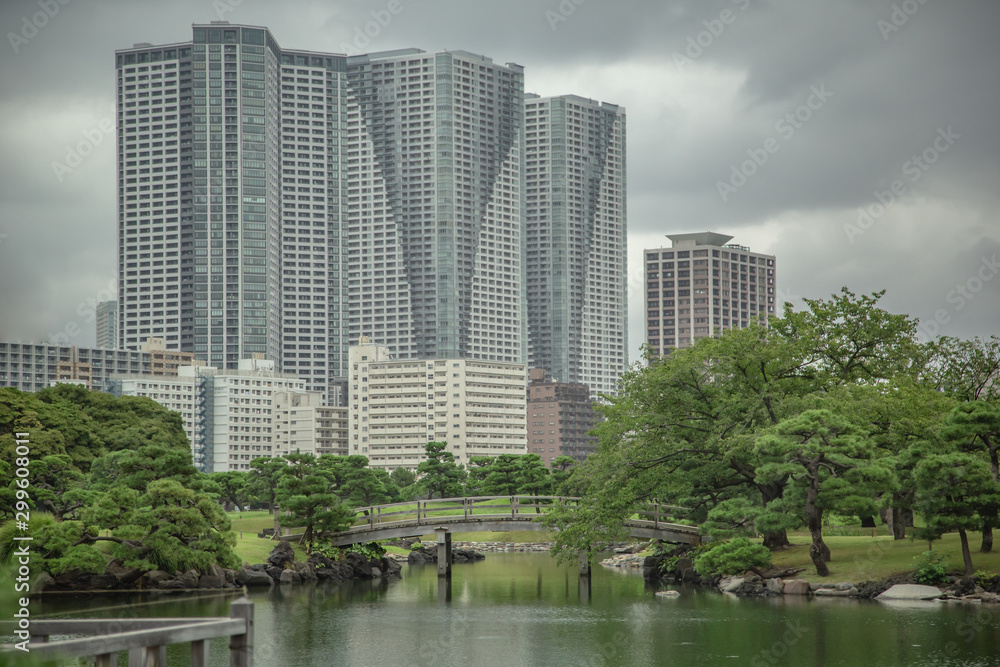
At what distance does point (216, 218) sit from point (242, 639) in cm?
17029

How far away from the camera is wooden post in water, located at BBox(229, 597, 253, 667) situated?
10.4m

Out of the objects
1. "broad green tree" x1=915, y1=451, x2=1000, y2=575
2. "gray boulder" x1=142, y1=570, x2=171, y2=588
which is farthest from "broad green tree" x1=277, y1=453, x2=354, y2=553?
"broad green tree" x1=915, y1=451, x2=1000, y2=575

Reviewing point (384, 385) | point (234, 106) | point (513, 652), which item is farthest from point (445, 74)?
point (513, 652)

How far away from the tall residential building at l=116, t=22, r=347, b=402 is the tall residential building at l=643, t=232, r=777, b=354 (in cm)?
5934

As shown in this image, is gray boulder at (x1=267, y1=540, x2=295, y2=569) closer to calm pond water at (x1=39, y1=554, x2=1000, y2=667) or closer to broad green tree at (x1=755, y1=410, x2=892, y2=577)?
calm pond water at (x1=39, y1=554, x2=1000, y2=667)

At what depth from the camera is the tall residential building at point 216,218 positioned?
6747 inches

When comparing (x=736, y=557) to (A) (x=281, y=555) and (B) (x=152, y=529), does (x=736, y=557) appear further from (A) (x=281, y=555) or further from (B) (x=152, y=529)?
(B) (x=152, y=529)

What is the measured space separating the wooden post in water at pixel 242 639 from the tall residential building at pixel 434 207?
167728 millimetres

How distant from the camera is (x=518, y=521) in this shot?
4128cm

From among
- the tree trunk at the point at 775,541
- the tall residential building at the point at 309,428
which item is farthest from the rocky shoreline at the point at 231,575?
the tall residential building at the point at 309,428

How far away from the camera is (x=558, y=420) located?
164250mm

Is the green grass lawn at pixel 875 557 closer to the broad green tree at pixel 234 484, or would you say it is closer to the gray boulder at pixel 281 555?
the gray boulder at pixel 281 555

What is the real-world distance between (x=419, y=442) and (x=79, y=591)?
108532 mm

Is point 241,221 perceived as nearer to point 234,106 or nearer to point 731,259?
point 234,106
